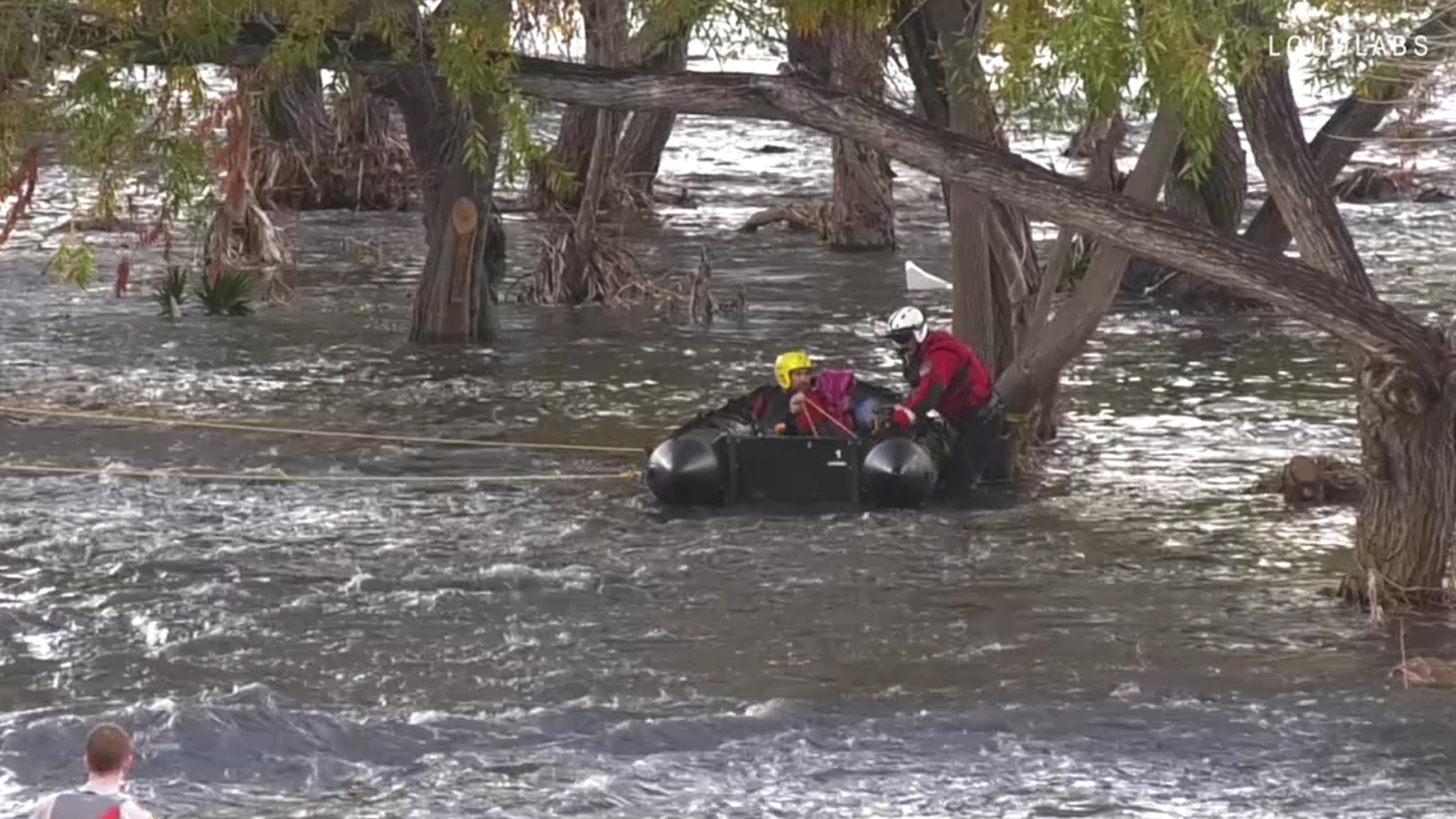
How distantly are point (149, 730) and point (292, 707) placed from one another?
82 cm

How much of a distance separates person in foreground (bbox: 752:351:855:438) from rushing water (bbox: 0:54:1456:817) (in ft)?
2.68

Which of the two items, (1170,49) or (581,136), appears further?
(581,136)

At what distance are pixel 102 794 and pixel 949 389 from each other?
11.4 metres

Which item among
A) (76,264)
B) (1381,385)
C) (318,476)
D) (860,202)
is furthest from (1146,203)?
(860,202)

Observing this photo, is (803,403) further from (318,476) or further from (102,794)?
(102,794)

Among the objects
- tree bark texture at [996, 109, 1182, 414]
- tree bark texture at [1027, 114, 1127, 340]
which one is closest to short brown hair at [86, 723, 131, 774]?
tree bark texture at [996, 109, 1182, 414]

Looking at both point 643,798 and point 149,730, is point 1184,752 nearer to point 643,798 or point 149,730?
point 643,798

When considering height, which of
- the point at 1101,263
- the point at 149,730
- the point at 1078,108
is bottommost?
the point at 149,730

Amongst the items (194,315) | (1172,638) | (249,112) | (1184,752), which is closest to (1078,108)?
(1172,638)

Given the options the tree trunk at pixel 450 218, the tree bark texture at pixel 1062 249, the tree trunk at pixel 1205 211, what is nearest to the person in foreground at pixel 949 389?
the tree bark texture at pixel 1062 249

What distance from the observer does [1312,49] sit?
549 inches

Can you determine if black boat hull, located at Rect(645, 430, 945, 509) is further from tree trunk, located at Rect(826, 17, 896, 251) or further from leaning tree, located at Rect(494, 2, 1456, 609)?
tree trunk, located at Rect(826, 17, 896, 251)

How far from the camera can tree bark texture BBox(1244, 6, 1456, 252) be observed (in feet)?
47.1

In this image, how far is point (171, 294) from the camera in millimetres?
28625
